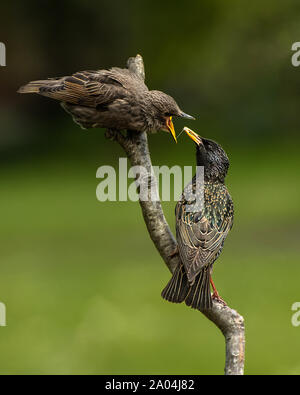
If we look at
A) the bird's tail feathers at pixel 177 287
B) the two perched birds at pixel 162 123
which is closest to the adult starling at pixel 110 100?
the two perched birds at pixel 162 123

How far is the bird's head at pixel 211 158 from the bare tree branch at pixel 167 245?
0.29 meters

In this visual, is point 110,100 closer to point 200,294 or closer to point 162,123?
point 162,123

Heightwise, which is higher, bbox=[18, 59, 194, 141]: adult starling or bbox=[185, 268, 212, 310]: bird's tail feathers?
bbox=[18, 59, 194, 141]: adult starling

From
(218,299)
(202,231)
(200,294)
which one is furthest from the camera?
(202,231)

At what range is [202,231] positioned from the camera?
3.40 m

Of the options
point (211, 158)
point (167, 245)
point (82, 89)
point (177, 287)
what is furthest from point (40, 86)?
point (177, 287)

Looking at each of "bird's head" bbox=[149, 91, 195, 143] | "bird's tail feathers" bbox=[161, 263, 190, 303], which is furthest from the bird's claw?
"bird's head" bbox=[149, 91, 195, 143]

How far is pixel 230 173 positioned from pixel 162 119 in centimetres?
610

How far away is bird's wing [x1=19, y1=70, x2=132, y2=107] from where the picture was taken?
358cm

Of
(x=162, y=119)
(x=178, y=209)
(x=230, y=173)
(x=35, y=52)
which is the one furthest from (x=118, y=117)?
(x=35, y=52)

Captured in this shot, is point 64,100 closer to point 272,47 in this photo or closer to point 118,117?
point 118,117

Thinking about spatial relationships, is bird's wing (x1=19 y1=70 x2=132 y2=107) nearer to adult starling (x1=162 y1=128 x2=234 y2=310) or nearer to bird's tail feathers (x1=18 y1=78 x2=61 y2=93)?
bird's tail feathers (x1=18 y1=78 x2=61 y2=93)

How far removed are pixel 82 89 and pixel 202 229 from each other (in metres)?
0.87

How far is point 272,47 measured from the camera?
Result: 9688 mm
